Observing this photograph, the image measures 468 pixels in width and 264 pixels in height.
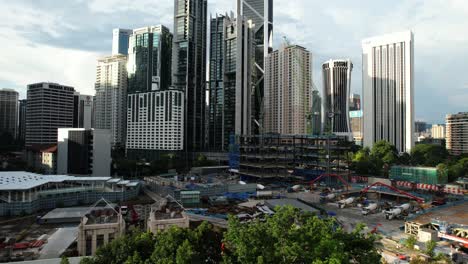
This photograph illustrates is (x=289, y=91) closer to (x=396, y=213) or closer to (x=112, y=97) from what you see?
(x=112, y=97)

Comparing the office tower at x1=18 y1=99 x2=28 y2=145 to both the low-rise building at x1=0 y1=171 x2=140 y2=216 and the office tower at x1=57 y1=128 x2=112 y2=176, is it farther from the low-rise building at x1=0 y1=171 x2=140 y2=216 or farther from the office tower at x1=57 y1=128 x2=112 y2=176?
the low-rise building at x1=0 y1=171 x2=140 y2=216

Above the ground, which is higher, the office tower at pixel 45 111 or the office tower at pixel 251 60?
the office tower at pixel 251 60

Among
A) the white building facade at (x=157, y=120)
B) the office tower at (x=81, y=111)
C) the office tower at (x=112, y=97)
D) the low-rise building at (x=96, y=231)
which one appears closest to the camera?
the low-rise building at (x=96, y=231)

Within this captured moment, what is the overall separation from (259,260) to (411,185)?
67.5m

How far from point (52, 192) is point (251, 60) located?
107 metres

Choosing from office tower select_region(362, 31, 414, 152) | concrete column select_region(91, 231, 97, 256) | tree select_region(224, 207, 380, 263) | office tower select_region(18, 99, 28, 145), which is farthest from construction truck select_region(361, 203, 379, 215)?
office tower select_region(18, 99, 28, 145)

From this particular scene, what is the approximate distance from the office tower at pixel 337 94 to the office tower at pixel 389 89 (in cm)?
2643

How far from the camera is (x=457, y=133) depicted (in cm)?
14500

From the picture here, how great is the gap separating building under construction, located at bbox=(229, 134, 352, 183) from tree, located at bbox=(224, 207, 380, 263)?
2433 inches

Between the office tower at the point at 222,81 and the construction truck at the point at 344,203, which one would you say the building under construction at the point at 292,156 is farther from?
the office tower at the point at 222,81

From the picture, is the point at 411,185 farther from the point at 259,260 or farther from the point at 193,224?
the point at 259,260

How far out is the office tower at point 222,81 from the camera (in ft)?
451

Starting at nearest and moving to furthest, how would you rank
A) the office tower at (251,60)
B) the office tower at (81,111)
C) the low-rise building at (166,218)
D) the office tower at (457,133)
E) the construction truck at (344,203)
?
the low-rise building at (166,218) < the construction truck at (344,203) < the office tower at (81,111) < the office tower at (251,60) < the office tower at (457,133)

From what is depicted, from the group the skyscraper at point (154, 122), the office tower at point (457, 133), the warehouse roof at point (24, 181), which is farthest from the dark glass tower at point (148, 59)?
the office tower at point (457, 133)
